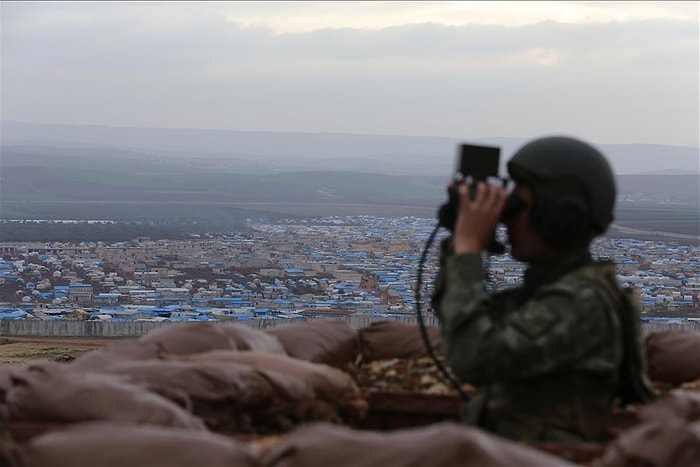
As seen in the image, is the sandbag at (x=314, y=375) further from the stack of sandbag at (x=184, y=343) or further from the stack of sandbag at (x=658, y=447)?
the stack of sandbag at (x=658, y=447)

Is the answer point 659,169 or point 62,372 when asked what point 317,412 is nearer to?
point 62,372

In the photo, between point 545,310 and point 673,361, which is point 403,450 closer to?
point 545,310

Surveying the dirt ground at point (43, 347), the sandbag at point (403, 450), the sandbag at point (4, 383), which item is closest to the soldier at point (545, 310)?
the sandbag at point (403, 450)

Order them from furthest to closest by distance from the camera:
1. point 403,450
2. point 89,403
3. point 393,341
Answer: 1. point 393,341
2. point 89,403
3. point 403,450

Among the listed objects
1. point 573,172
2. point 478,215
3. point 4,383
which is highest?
point 573,172

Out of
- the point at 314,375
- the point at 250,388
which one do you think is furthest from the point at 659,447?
the point at 314,375

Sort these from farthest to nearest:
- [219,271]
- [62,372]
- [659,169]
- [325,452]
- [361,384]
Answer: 1. [659,169]
2. [219,271]
3. [361,384]
4. [62,372]
5. [325,452]

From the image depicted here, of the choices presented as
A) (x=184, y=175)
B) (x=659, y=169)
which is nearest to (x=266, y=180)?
(x=184, y=175)

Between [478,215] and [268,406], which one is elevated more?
[478,215]
